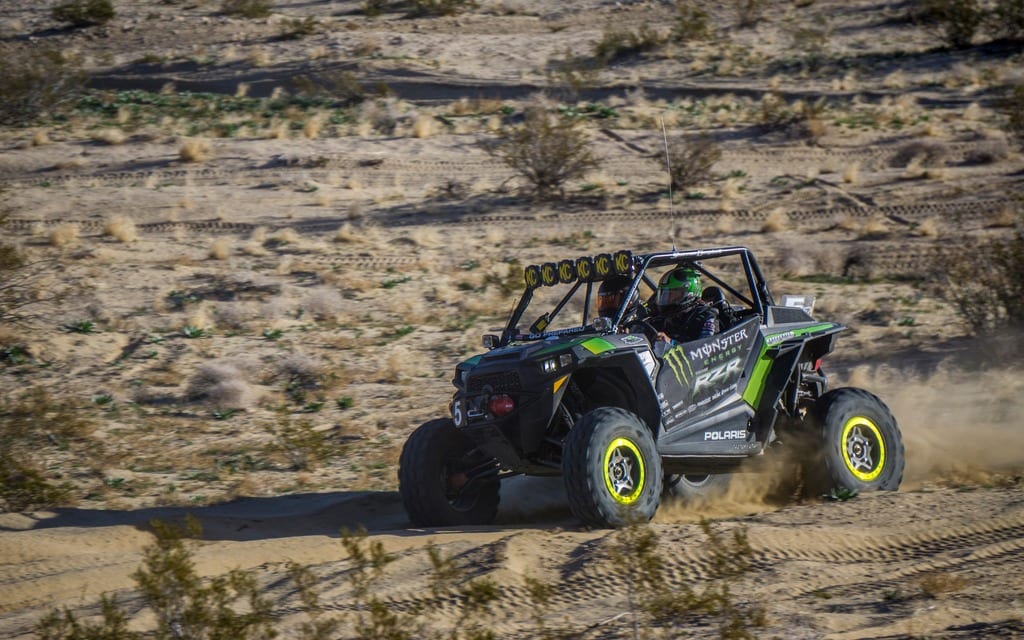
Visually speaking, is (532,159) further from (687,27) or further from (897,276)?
(687,27)

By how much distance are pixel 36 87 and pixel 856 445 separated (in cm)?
2329

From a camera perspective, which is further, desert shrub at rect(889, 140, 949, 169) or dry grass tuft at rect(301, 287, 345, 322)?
desert shrub at rect(889, 140, 949, 169)

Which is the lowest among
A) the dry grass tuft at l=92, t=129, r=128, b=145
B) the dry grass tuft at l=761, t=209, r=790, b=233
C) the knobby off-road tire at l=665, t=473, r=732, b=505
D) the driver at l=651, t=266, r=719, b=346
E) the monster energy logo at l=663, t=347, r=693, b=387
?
the knobby off-road tire at l=665, t=473, r=732, b=505

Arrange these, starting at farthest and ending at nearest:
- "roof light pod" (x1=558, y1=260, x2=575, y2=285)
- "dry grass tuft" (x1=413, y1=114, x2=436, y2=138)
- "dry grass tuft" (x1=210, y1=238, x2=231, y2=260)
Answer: "dry grass tuft" (x1=413, y1=114, x2=436, y2=138) < "dry grass tuft" (x1=210, y1=238, x2=231, y2=260) < "roof light pod" (x1=558, y1=260, x2=575, y2=285)

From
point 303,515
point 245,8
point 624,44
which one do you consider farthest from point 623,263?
point 245,8

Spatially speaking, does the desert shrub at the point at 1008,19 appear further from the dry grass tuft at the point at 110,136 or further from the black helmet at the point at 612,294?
the black helmet at the point at 612,294

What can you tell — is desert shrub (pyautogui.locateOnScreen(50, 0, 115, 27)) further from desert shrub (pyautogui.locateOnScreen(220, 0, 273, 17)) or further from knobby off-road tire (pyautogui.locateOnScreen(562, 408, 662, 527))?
knobby off-road tire (pyautogui.locateOnScreen(562, 408, 662, 527))

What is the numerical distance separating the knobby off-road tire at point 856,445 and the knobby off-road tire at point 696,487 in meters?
1.08

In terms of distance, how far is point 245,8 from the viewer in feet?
116

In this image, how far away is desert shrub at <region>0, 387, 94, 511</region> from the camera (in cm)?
1060

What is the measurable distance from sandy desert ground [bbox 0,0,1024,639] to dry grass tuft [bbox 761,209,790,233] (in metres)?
0.11

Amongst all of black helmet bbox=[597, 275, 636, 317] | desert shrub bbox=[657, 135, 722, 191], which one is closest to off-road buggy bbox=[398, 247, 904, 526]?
black helmet bbox=[597, 275, 636, 317]

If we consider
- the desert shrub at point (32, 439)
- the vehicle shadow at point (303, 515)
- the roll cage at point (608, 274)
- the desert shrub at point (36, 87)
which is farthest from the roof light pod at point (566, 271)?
the desert shrub at point (36, 87)

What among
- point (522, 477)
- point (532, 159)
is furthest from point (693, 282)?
point (532, 159)
